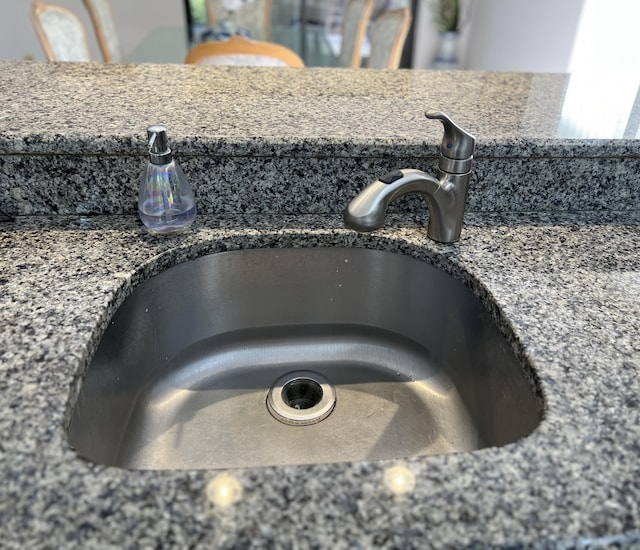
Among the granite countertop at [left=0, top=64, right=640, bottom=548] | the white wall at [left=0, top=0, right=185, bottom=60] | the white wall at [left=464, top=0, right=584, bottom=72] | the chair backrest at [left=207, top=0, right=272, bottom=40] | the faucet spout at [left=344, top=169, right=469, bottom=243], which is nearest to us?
the granite countertop at [left=0, top=64, right=640, bottom=548]

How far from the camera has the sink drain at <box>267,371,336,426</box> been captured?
776 mm

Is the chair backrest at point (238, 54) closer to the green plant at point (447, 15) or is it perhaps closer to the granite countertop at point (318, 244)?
the granite countertop at point (318, 244)

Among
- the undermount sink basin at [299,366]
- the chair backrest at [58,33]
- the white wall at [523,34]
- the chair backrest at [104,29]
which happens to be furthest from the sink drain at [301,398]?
the white wall at [523,34]

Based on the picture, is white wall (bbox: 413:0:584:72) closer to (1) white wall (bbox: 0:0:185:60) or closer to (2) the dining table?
(2) the dining table

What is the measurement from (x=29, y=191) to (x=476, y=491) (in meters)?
0.73

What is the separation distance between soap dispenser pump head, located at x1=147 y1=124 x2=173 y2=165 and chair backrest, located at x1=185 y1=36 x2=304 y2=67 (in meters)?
1.69

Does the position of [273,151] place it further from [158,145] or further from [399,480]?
[399,480]

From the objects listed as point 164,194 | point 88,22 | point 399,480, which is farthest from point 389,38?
point 88,22

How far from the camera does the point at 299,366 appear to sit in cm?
86

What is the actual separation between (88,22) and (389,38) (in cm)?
264

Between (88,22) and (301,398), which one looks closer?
(301,398)

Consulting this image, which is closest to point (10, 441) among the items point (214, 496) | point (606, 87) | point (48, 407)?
point (48, 407)

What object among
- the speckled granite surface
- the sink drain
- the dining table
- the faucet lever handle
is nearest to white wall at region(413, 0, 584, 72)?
the dining table

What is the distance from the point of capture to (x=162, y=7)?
395 centimetres
